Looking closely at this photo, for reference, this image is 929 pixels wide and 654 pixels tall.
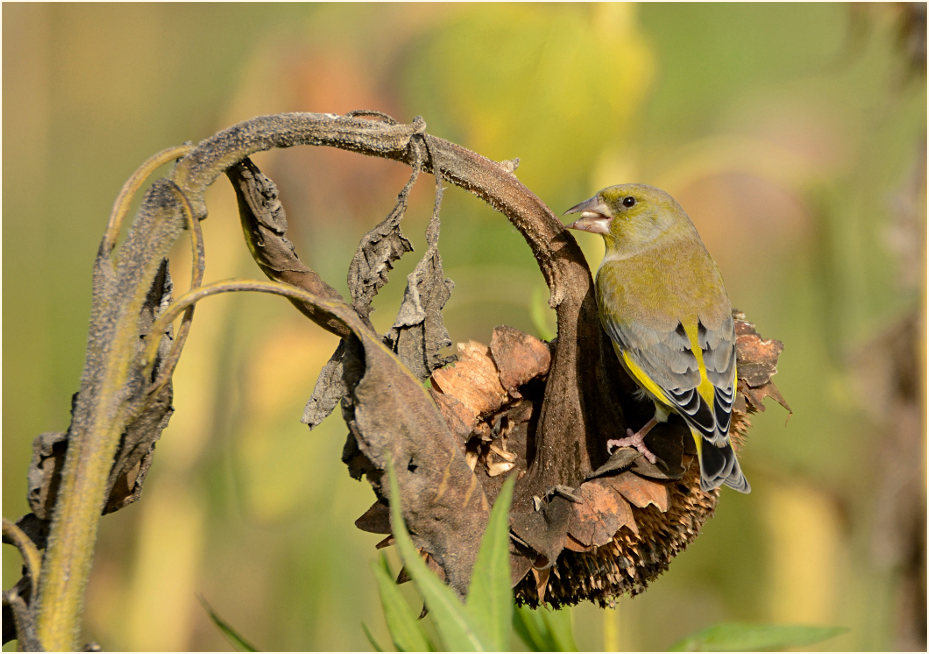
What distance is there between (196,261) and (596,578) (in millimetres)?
566

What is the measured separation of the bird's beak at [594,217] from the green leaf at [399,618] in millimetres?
783

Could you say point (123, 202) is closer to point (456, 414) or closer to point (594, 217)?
point (456, 414)

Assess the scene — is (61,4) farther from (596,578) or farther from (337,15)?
(596,578)

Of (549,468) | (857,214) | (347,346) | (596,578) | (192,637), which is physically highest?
(857,214)

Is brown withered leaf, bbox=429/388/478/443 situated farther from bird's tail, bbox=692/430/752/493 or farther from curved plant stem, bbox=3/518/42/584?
curved plant stem, bbox=3/518/42/584

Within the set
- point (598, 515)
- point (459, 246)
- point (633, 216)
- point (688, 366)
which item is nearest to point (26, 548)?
point (598, 515)

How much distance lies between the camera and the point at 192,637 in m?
2.04

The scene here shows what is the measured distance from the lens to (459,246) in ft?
6.84

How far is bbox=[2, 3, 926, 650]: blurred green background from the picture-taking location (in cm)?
187

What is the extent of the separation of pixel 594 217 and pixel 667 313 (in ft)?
0.83

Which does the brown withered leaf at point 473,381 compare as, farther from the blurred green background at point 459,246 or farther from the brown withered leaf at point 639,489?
the blurred green background at point 459,246

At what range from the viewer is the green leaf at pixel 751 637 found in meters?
1.11

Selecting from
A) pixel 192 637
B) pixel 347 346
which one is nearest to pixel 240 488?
pixel 192 637

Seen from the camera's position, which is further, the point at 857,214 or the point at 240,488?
the point at 857,214
